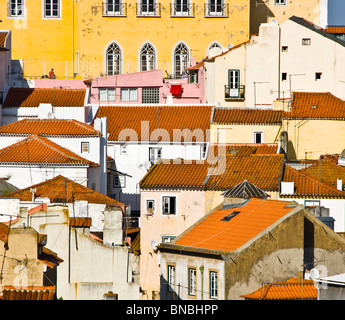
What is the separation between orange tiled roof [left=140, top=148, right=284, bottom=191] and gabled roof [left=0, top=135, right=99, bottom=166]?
6.33 m

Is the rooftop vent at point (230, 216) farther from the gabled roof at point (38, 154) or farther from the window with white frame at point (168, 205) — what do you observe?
the gabled roof at point (38, 154)

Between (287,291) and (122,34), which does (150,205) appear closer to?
(287,291)

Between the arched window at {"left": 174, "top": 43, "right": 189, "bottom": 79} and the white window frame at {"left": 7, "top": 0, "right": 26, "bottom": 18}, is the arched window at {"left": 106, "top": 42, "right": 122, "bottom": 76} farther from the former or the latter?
the white window frame at {"left": 7, "top": 0, "right": 26, "bottom": 18}

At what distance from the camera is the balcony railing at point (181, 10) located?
71.6 meters

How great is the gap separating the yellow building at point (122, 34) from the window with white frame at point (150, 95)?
11.6ft

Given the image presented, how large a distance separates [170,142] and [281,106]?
17.3ft

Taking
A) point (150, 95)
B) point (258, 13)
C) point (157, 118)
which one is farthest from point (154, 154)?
point (258, 13)

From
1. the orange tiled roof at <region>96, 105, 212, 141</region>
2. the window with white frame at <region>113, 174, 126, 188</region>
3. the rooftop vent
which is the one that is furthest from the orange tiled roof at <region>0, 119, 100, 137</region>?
the rooftop vent

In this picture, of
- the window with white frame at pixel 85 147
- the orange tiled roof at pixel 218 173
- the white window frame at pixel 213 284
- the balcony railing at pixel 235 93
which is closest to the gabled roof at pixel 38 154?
the window with white frame at pixel 85 147

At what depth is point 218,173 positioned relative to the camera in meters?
48.1

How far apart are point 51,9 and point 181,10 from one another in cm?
717

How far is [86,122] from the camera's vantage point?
208 ft

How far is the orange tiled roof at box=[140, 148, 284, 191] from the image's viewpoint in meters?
46.8
